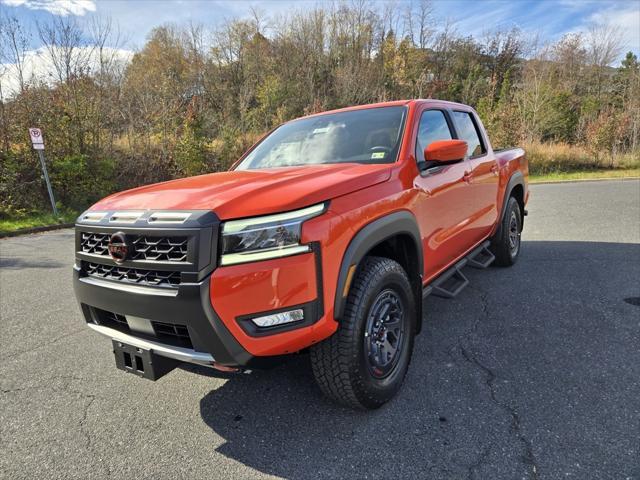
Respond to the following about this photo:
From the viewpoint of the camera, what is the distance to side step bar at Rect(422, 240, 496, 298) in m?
3.26

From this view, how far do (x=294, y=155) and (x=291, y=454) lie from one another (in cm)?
207

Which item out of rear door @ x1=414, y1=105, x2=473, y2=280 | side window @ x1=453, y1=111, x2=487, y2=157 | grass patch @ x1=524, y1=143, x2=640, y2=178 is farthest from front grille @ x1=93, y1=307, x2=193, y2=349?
grass patch @ x1=524, y1=143, x2=640, y2=178

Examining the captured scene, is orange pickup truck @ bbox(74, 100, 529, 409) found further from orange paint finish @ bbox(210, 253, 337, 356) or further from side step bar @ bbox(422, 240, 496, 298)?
side step bar @ bbox(422, 240, 496, 298)

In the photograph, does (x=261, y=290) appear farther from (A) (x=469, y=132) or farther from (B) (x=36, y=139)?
(B) (x=36, y=139)

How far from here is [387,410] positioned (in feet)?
7.79

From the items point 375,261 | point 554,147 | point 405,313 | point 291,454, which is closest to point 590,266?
point 405,313

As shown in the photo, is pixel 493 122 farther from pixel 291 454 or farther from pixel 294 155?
pixel 291 454

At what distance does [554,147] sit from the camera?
20078 mm

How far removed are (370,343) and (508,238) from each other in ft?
10.8

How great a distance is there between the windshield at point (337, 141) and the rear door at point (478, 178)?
110 cm

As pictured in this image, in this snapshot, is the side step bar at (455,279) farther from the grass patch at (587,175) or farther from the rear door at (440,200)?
the grass patch at (587,175)

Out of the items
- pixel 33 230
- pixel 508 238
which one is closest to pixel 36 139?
pixel 33 230

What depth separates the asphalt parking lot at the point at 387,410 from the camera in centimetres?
198

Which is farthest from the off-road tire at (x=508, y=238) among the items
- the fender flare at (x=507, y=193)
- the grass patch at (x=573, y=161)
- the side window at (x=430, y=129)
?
the grass patch at (x=573, y=161)
